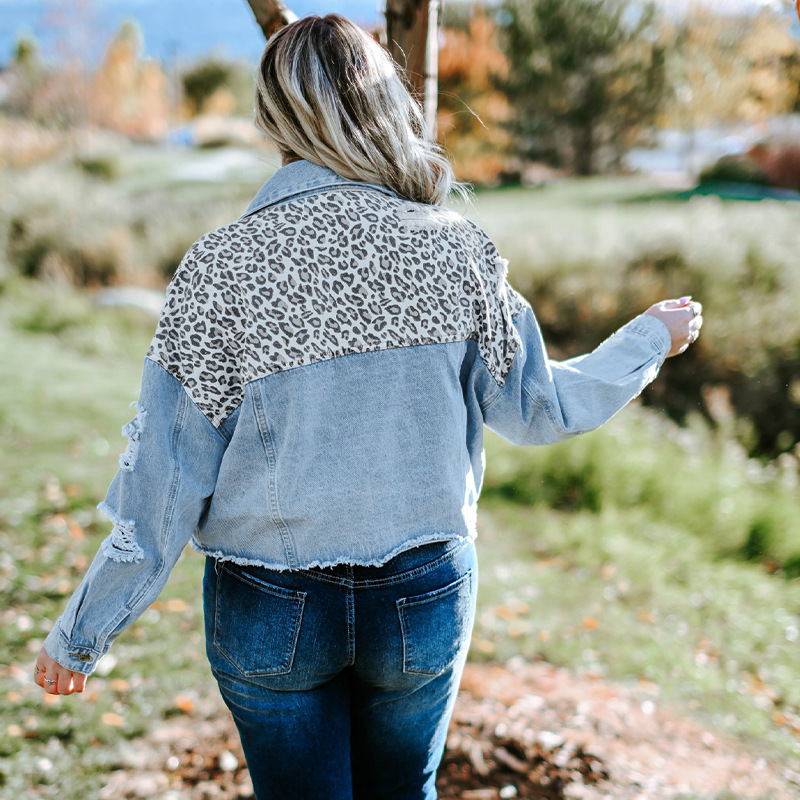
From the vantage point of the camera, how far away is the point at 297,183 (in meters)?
1.32

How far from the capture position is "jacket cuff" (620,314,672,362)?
5.60 ft

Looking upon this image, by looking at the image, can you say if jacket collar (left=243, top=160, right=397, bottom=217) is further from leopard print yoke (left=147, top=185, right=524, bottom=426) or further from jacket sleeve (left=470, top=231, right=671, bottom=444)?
jacket sleeve (left=470, top=231, right=671, bottom=444)

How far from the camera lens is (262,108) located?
1365mm

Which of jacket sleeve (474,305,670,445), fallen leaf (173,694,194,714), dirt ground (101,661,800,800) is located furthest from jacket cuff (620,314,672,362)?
fallen leaf (173,694,194,714)

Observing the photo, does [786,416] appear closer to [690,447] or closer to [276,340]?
[690,447]

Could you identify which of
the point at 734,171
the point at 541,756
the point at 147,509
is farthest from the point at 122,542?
the point at 734,171

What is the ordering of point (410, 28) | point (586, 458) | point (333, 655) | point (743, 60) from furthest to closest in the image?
point (743, 60) → point (586, 458) → point (410, 28) → point (333, 655)

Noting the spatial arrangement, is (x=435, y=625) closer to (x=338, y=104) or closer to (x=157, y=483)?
(x=157, y=483)

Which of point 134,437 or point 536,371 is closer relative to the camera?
point 134,437

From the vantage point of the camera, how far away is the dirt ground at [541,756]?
97.5 inches

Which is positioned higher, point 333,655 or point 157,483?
point 157,483

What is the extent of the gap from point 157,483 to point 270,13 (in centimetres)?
143

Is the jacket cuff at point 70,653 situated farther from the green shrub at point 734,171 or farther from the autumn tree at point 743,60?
the green shrub at point 734,171

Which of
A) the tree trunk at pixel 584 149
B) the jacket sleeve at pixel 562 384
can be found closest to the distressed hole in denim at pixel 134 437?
the jacket sleeve at pixel 562 384
